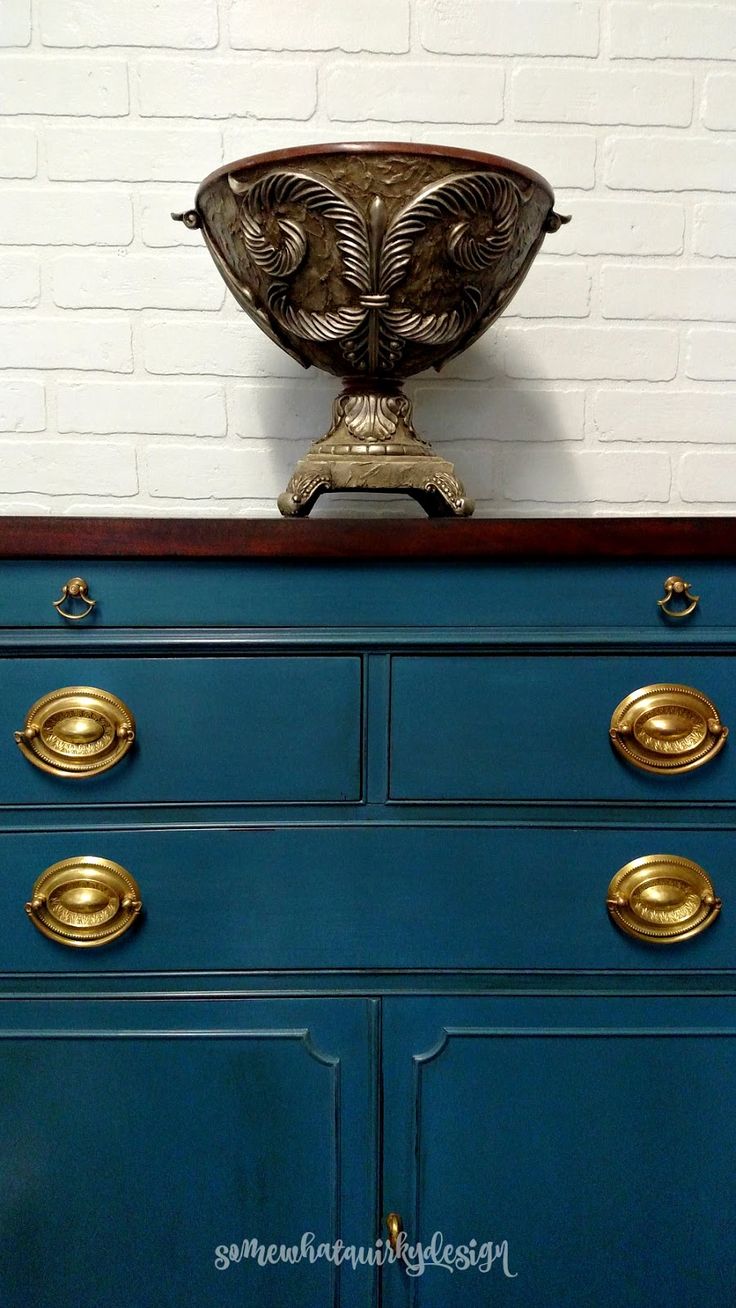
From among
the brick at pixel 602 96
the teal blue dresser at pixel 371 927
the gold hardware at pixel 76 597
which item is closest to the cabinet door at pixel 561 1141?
the teal blue dresser at pixel 371 927

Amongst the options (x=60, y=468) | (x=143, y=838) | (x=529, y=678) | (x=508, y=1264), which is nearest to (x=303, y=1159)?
(x=508, y=1264)

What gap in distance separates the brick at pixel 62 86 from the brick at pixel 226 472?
0.45m

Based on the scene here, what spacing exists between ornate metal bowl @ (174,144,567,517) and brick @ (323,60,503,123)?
38cm

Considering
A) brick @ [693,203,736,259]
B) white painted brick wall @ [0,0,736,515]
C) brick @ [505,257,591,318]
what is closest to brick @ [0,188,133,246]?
white painted brick wall @ [0,0,736,515]

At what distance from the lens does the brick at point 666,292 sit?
1218 mm

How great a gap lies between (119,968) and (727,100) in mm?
1303

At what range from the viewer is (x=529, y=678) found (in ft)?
2.62

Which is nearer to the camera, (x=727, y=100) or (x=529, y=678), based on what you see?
(x=529, y=678)

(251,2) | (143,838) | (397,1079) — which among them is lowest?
(397,1079)

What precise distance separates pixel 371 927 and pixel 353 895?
0.03 m

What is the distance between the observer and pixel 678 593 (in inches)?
30.9

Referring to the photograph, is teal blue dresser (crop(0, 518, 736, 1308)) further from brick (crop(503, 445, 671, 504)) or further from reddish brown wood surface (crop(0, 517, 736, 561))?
brick (crop(503, 445, 671, 504))

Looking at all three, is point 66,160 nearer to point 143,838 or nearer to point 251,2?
point 251,2

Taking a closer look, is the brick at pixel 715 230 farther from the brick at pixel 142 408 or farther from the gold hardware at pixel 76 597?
the gold hardware at pixel 76 597
